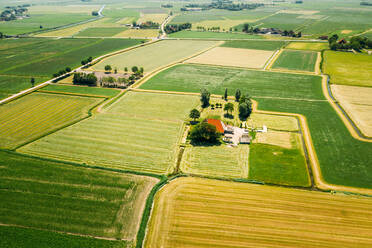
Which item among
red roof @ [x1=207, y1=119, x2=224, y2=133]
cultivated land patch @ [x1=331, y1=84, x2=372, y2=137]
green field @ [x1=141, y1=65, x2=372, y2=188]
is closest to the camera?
green field @ [x1=141, y1=65, x2=372, y2=188]

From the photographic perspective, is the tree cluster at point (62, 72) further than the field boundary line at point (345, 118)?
Yes

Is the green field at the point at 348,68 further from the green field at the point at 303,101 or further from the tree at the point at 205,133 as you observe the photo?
the tree at the point at 205,133

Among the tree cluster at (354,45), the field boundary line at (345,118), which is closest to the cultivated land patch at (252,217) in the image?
the field boundary line at (345,118)

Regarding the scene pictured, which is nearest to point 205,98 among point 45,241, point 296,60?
point 45,241

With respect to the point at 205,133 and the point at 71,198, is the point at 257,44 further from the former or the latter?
the point at 71,198

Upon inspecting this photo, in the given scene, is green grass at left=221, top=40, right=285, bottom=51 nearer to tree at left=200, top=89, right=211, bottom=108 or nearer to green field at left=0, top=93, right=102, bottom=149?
tree at left=200, top=89, right=211, bottom=108

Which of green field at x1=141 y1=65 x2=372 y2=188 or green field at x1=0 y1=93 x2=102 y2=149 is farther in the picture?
green field at x1=0 y1=93 x2=102 y2=149

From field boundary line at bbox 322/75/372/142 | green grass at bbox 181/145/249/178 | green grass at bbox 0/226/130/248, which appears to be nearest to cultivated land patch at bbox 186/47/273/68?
field boundary line at bbox 322/75/372/142
